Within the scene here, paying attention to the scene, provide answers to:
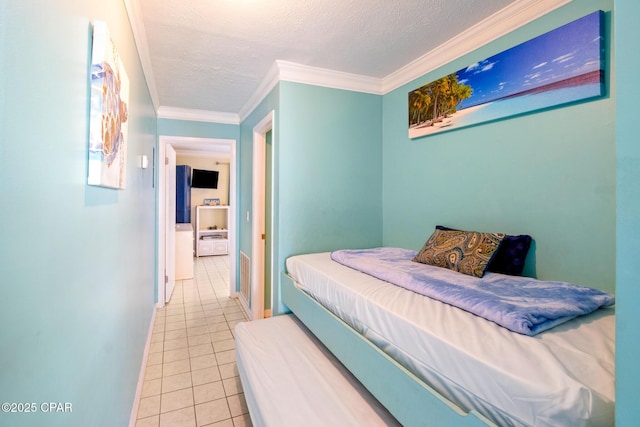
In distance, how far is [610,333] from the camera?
0.96 metres

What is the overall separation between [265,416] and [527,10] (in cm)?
251

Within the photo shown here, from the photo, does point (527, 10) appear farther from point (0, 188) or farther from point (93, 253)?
point (93, 253)

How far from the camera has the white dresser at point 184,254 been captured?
4820mm

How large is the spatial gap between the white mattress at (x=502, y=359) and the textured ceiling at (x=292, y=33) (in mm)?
1686

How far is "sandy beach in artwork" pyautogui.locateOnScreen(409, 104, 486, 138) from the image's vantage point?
201 centimetres

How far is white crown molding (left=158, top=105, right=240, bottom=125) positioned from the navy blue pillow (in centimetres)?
346

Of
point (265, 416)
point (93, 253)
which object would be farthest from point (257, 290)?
point (93, 253)

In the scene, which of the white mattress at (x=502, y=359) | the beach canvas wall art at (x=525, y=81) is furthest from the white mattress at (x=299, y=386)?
the beach canvas wall art at (x=525, y=81)

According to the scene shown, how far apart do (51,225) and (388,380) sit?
123cm

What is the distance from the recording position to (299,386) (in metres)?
1.38

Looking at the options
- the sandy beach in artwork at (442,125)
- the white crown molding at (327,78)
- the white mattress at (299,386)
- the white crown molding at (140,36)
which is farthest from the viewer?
the white crown molding at (327,78)

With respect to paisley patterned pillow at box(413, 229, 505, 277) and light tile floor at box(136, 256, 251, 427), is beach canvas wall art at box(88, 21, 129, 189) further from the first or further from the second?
paisley patterned pillow at box(413, 229, 505, 277)

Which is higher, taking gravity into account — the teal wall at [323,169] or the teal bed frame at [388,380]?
the teal wall at [323,169]

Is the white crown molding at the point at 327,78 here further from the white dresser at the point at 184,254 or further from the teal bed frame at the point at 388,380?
the white dresser at the point at 184,254
